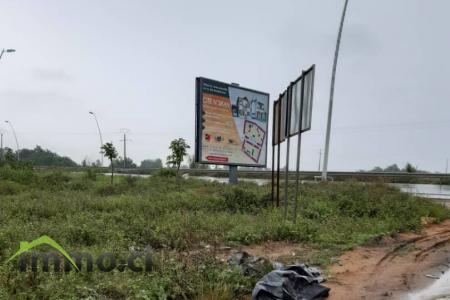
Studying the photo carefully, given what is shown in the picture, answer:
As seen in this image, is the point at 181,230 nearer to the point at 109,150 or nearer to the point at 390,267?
the point at 390,267

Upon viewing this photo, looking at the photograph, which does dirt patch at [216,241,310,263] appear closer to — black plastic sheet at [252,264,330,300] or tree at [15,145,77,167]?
black plastic sheet at [252,264,330,300]

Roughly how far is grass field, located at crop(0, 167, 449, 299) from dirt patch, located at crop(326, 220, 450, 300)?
31 cm

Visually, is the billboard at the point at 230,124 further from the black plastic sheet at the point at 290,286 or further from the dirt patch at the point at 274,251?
the black plastic sheet at the point at 290,286

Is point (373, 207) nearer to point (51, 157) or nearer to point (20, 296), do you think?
point (20, 296)

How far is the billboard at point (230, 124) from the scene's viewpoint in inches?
595

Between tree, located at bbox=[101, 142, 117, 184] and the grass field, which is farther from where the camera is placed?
tree, located at bbox=[101, 142, 117, 184]

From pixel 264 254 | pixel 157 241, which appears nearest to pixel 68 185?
pixel 157 241

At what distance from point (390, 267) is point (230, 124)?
11.1 metres

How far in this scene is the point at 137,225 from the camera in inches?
277

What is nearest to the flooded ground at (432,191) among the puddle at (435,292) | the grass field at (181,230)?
the grass field at (181,230)

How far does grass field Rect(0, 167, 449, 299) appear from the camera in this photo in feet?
12.5

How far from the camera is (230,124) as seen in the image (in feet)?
53.1

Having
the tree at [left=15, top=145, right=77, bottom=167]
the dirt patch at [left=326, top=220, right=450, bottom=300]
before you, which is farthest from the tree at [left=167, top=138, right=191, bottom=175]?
the tree at [left=15, top=145, right=77, bottom=167]

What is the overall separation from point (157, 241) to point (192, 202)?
429cm
